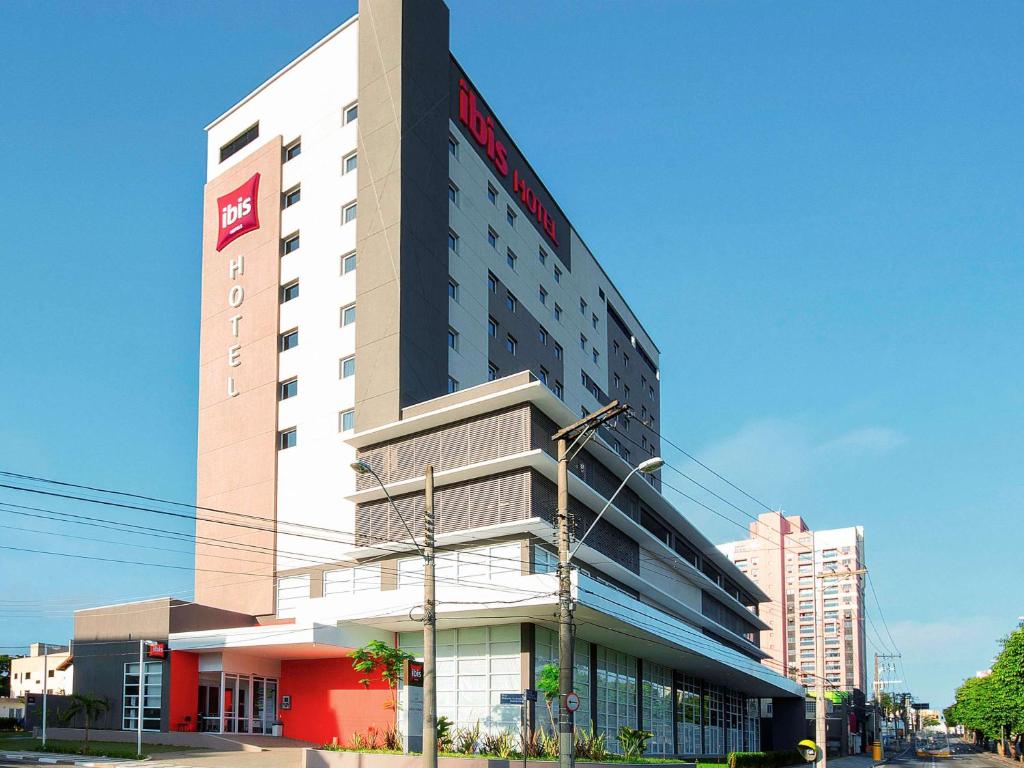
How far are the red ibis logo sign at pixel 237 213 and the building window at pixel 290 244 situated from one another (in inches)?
101

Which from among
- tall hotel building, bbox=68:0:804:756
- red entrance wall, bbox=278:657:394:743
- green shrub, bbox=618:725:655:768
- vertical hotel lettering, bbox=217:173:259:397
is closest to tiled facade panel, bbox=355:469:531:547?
tall hotel building, bbox=68:0:804:756

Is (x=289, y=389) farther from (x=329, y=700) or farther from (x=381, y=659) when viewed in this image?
(x=381, y=659)

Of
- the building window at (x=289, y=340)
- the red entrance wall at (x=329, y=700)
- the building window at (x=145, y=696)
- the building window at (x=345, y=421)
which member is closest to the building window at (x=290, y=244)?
the building window at (x=289, y=340)

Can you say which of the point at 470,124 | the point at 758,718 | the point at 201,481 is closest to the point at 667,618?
the point at 201,481

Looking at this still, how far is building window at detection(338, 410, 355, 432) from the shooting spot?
1953 inches

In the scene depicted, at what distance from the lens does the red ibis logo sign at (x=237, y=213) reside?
188 ft

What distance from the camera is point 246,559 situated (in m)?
51.2

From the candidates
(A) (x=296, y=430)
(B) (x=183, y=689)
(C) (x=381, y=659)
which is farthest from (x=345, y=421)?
(C) (x=381, y=659)

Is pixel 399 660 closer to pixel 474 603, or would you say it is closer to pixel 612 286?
pixel 474 603

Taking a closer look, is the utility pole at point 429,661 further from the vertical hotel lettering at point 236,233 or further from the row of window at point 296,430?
the vertical hotel lettering at point 236,233

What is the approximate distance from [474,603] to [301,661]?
11027mm

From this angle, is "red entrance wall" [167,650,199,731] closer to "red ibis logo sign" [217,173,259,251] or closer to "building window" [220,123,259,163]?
"red ibis logo sign" [217,173,259,251]

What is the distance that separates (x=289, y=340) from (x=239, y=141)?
14.6 meters

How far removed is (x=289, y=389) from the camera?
5269 cm
